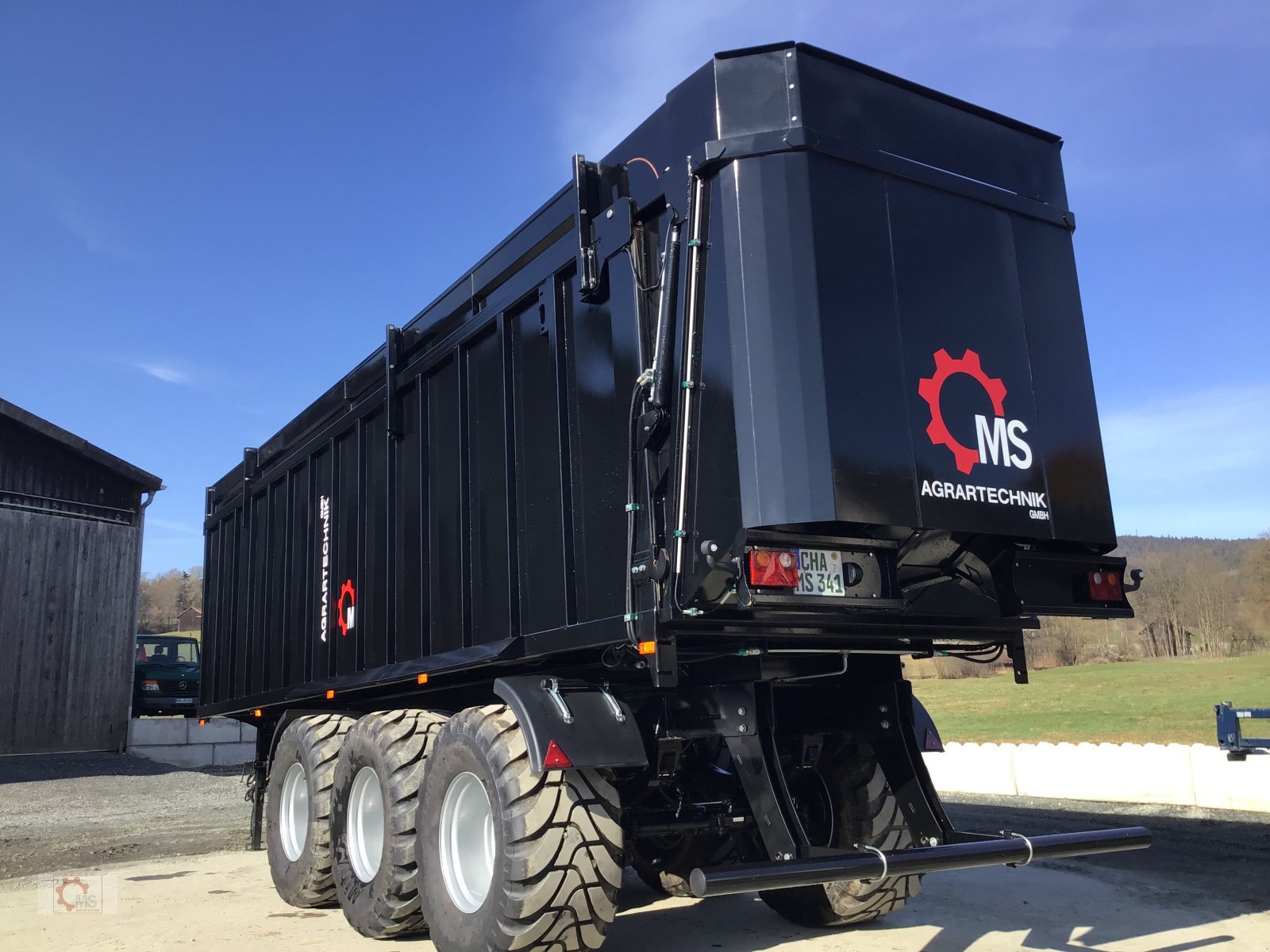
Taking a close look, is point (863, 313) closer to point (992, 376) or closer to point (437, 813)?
point (992, 376)

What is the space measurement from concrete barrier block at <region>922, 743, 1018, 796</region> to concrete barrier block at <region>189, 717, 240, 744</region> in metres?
12.7

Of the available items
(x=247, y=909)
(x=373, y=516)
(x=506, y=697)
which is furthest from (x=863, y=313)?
(x=247, y=909)

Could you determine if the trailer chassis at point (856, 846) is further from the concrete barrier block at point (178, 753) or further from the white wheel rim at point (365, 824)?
the concrete barrier block at point (178, 753)

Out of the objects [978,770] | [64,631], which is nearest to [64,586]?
[64,631]

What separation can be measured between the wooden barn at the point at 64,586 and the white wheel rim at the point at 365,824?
1561 cm

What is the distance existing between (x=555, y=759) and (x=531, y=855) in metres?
0.41

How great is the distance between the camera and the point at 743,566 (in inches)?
150

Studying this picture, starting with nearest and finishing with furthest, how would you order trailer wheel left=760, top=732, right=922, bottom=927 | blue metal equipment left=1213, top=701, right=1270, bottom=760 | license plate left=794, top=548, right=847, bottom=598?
license plate left=794, top=548, right=847, bottom=598
trailer wheel left=760, top=732, right=922, bottom=927
blue metal equipment left=1213, top=701, right=1270, bottom=760

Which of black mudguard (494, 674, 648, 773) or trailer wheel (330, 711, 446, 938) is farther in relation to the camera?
trailer wheel (330, 711, 446, 938)

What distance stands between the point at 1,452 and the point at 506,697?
17.9 m

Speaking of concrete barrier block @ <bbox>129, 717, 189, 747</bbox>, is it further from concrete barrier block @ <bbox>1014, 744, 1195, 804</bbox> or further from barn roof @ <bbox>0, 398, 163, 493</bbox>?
concrete barrier block @ <bbox>1014, 744, 1195, 804</bbox>

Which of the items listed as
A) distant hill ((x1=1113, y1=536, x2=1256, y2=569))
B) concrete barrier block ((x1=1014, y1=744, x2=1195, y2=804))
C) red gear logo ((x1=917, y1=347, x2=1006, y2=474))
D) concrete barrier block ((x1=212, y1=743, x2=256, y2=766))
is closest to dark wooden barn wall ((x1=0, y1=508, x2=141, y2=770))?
concrete barrier block ((x1=212, y1=743, x2=256, y2=766))

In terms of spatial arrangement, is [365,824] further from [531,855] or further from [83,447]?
[83,447]

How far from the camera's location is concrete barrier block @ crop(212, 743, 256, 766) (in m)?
18.7
